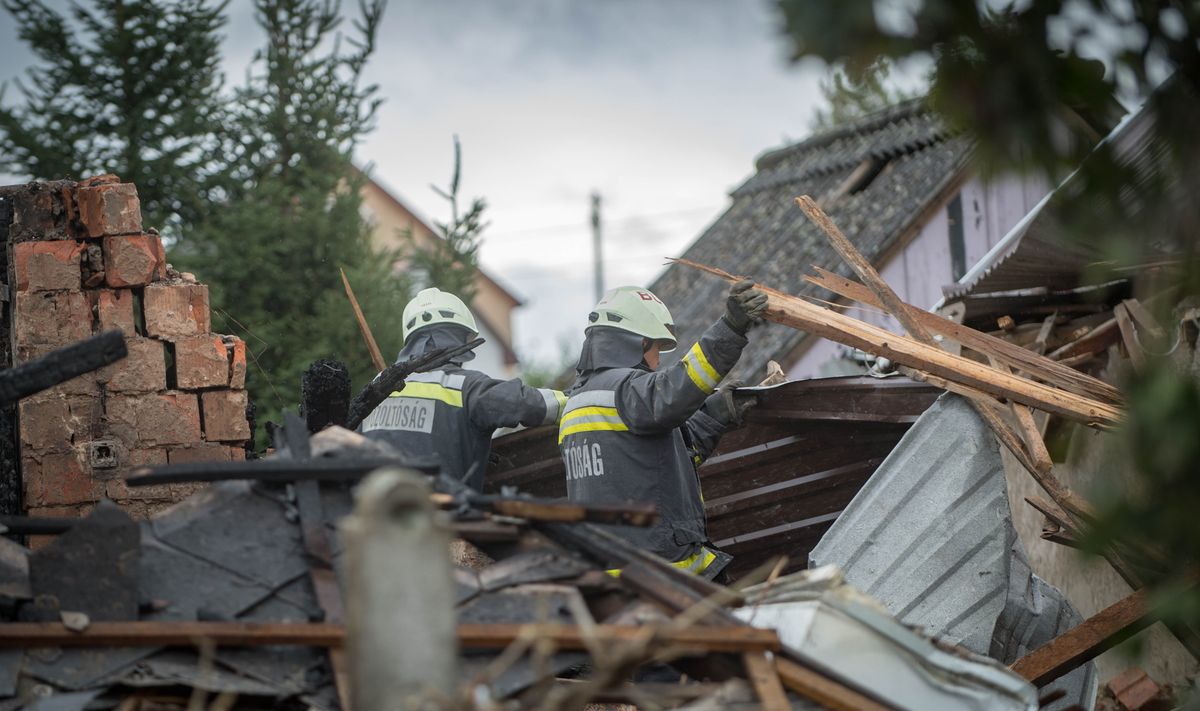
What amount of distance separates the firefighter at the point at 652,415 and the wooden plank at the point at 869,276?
504 mm

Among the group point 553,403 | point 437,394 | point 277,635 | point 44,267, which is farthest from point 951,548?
point 44,267

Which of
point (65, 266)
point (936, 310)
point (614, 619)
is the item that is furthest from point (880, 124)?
point (614, 619)

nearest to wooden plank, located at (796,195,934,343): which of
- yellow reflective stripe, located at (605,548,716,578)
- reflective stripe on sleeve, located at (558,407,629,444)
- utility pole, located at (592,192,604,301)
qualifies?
reflective stripe on sleeve, located at (558,407,629,444)

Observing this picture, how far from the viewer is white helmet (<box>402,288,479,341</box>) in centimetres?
729

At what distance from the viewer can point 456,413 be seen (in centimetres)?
690

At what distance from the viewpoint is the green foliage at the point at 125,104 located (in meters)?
11.0

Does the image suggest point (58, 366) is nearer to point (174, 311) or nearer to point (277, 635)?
point (277, 635)

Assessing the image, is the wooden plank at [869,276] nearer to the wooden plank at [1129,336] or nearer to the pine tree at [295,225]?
the wooden plank at [1129,336]

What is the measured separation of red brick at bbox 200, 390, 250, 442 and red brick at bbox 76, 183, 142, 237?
0.86m

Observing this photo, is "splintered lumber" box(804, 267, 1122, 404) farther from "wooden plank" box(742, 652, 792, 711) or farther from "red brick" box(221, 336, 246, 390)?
"red brick" box(221, 336, 246, 390)

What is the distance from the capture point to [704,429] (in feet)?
22.1

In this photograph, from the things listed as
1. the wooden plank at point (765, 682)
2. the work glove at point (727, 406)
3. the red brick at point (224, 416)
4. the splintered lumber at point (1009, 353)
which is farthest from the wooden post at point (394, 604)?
the work glove at point (727, 406)

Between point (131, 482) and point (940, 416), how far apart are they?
3543 mm

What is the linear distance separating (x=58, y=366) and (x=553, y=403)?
289cm
